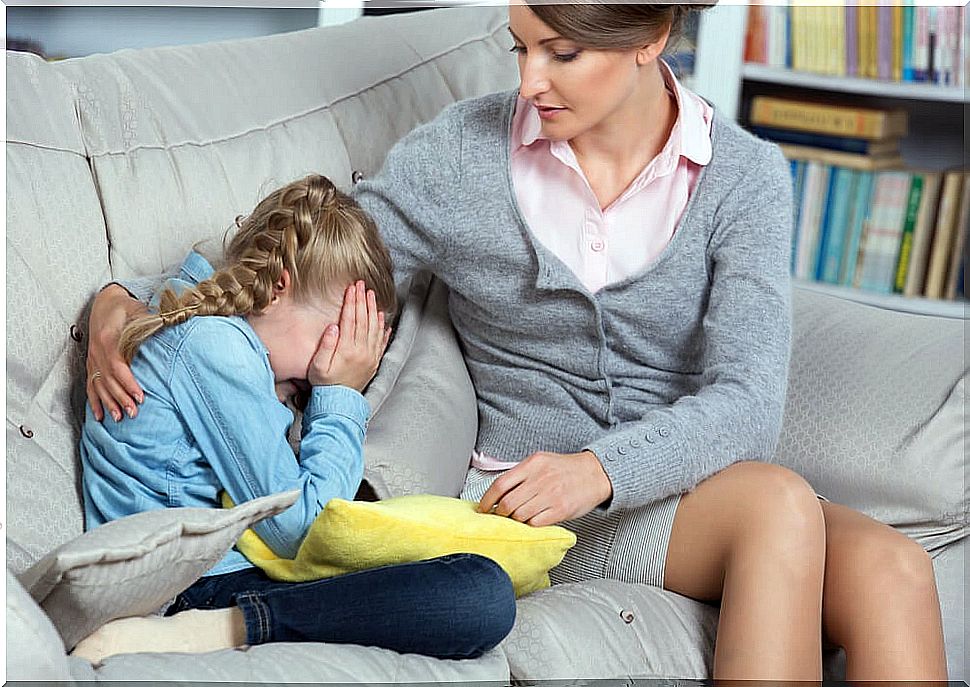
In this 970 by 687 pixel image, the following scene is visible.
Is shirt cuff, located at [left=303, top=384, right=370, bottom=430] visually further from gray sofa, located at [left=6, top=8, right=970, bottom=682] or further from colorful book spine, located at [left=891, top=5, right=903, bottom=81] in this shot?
colorful book spine, located at [left=891, top=5, right=903, bottom=81]

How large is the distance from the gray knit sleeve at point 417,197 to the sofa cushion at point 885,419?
442mm

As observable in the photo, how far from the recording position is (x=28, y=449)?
0.94 meters

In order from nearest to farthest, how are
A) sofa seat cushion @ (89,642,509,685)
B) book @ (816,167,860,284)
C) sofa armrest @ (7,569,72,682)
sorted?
sofa armrest @ (7,569,72,682) < sofa seat cushion @ (89,642,509,685) < book @ (816,167,860,284)

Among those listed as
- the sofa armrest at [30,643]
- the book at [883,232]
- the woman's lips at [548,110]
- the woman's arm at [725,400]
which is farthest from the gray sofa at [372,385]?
the book at [883,232]

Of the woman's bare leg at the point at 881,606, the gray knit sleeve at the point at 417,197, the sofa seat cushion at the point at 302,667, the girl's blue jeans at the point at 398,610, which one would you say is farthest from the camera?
the gray knit sleeve at the point at 417,197

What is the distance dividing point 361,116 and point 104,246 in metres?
0.42

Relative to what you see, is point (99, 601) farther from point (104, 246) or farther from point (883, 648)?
point (883, 648)

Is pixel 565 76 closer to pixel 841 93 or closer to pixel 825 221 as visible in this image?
pixel 825 221

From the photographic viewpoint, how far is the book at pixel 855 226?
7.78 ft

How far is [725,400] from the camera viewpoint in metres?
1.11

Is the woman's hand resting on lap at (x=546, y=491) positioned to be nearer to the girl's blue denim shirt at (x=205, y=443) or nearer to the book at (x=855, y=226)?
the girl's blue denim shirt at (x=205, y=443)

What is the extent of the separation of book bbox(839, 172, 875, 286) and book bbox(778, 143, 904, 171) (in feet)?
0.07

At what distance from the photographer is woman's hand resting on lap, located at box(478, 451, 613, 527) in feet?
3.35

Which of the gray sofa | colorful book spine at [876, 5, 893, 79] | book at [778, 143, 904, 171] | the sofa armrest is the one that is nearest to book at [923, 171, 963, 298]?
book at [778, 143, 904, 171]
